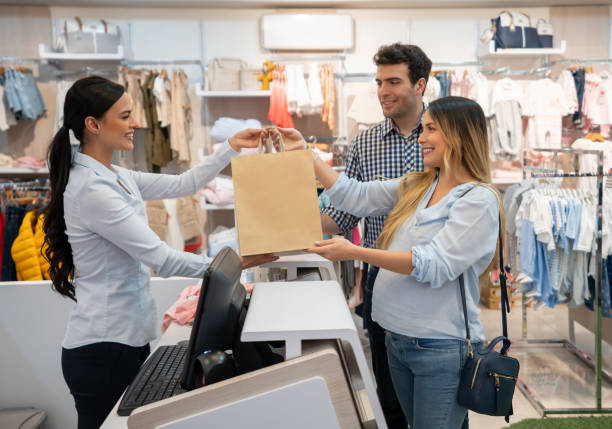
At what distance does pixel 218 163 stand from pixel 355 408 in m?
1.21

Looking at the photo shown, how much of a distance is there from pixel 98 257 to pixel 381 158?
115 centimetres

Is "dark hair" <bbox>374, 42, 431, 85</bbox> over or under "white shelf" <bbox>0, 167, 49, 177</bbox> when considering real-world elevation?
over

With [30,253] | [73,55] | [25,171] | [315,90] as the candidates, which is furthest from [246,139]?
[25,171]

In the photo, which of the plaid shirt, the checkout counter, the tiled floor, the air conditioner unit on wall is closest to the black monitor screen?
the checkout counter

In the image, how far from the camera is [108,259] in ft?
4.90

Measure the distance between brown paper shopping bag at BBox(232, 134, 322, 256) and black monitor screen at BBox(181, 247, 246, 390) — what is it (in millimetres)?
291

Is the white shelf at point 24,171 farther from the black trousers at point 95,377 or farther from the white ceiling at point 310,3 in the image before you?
the black trousers at point 95,377

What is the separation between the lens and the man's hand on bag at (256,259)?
1.43m

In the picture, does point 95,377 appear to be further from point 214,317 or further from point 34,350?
point 34,350

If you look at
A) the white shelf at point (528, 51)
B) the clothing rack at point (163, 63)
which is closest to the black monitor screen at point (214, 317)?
the clothing rack at point (163, 63)

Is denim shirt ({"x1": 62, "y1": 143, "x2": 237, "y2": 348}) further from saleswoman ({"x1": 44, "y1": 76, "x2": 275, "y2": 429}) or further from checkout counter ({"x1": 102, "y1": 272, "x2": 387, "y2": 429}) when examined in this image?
checkout counter ({"x1": 102, "y1": 272, "x2": 387, "y2": 429})

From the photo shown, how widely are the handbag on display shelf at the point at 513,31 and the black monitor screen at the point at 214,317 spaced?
4.52 m

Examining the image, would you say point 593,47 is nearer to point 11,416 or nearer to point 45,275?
point 45,275

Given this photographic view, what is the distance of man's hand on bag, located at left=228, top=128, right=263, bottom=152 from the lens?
1.70m
